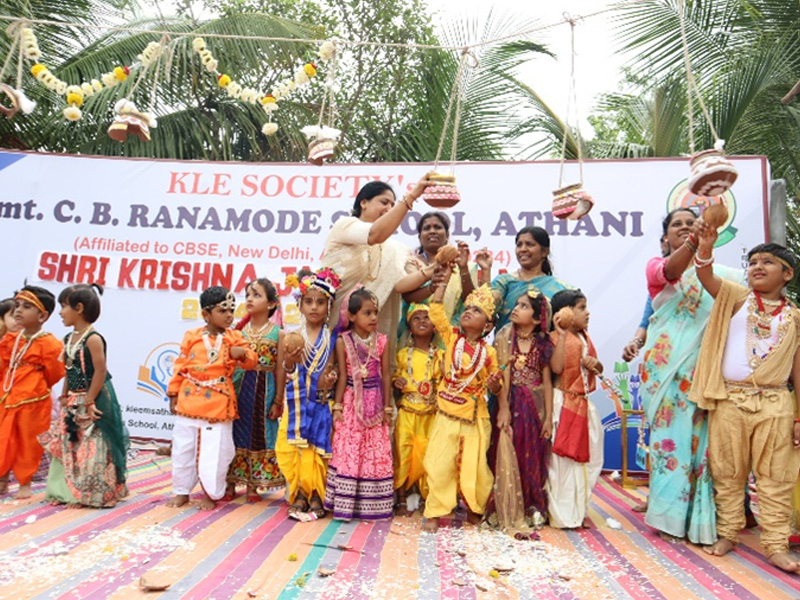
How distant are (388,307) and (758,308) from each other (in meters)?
2.08

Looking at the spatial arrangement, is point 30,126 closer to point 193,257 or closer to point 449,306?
point 193,257

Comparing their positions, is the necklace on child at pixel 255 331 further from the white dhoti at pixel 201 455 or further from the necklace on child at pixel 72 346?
the necklace on child at pixel 72 346

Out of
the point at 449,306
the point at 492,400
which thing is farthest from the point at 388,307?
the point at 492,400

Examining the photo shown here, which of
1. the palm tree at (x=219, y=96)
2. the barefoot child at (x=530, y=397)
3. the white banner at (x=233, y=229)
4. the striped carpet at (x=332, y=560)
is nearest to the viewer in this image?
the striped carpet at (x=332, y=560)

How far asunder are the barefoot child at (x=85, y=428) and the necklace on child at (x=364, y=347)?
1.54 metres

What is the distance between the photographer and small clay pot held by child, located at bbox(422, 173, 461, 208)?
3.62 meters

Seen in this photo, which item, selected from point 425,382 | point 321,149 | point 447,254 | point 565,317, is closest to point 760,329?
point 565,317

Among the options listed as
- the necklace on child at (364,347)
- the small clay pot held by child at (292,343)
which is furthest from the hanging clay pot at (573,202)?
the small clay pot held by child at (292,343)

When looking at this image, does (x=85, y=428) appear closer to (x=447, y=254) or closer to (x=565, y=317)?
(x=447, y=254)

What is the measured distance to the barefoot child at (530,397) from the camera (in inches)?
146

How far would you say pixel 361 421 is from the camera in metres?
3.70

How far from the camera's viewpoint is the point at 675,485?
343 centimetres

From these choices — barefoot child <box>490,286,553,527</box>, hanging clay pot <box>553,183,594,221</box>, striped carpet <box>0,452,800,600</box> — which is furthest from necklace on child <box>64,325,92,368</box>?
hanging clay pot <box>553,183,594,221</box>

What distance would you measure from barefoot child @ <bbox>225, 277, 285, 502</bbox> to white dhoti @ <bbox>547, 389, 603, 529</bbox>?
5.56 ft
